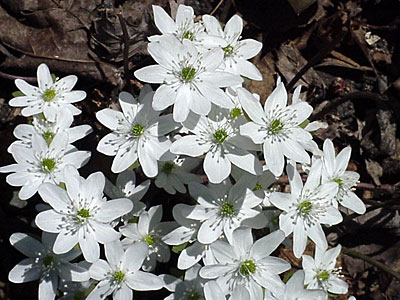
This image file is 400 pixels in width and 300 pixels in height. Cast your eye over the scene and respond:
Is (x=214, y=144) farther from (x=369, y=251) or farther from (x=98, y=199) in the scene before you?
(x=369, y=251)

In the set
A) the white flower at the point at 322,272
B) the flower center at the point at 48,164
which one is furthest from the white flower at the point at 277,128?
the flower center at the point at 48,164

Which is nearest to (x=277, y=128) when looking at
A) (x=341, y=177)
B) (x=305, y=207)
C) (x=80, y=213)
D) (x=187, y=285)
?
(x=305, y=207)

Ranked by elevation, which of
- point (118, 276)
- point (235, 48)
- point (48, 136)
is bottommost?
point (118, 276)

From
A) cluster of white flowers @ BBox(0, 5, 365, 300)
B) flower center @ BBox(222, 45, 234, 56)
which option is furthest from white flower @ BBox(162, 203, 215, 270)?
flower center @ BBox(222, 45, 234, 56)

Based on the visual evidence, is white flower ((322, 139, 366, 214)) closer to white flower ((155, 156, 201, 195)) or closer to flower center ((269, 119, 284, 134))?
flower center ((269, 119, 284, 134))

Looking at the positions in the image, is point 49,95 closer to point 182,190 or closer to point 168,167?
point 168,167

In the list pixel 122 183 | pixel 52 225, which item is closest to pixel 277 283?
pixel 122 183

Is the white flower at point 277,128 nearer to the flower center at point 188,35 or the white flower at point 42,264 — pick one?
the flower center at point 188,35
